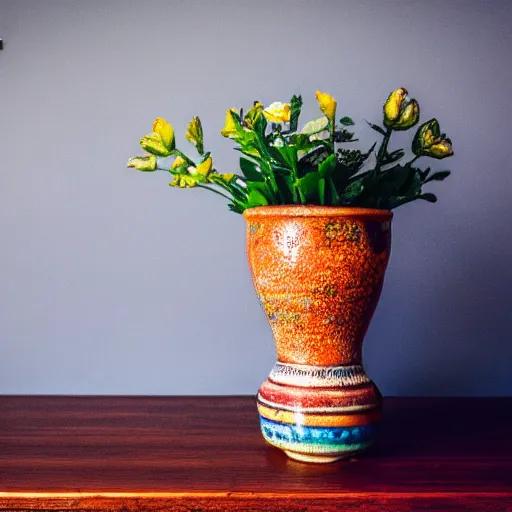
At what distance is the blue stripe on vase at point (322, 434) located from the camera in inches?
31.9

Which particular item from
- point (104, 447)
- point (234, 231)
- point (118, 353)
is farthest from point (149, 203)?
point (104, 447)

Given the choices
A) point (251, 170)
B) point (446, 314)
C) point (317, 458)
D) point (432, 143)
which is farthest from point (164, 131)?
point (446, 314)

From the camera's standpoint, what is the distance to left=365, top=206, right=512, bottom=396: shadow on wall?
4.23ft

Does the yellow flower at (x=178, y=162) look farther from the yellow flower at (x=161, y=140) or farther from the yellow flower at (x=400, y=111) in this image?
the yellow flower at (x=400, y=111)

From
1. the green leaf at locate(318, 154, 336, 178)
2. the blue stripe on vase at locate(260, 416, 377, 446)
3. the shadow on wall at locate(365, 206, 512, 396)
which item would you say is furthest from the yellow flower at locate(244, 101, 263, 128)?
the shadow on wall at locate(365, 206, 512, 396)

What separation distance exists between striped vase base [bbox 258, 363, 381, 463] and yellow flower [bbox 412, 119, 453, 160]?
0.31 metres

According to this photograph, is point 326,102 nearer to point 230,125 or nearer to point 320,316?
point 230,125

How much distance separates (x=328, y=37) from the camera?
4.24 feet

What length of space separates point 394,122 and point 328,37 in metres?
0.51

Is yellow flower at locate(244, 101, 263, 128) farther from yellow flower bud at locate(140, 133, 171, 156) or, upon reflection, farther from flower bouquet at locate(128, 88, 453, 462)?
yellow flower bud at locate(140, 133, 171, 156)

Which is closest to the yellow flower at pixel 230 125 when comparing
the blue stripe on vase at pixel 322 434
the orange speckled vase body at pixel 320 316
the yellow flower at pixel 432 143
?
the orange speckled vase body at pixel 320 316

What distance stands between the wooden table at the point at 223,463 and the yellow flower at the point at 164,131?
1.35 ft

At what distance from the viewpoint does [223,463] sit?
82 centimetres

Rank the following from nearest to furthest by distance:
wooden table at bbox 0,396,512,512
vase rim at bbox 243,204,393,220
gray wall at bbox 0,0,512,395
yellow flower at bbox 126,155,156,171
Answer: wooden table at bbox 0,396,512,512, vase rim at bbox 243,204,393,220, yellow flower at bbox 126,155,156,171, gray wall at bbox 0,0,512,395
